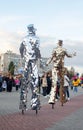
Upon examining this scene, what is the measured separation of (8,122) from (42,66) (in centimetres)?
305

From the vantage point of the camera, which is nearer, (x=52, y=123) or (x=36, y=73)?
(x=52, y=123)

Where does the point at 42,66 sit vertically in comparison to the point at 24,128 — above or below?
above

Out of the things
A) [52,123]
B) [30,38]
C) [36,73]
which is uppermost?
[30,38]

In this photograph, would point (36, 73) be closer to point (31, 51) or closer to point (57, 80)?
point (31, 51)

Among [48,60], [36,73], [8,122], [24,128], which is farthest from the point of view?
[48,60]

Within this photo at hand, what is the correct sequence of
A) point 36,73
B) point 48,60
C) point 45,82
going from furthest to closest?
point 45,82, point 48,60, point 36,73

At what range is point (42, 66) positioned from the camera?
12656 mm

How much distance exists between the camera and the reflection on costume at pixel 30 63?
12.3 m

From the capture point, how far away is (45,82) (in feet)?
89.9

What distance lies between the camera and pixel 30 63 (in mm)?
12312

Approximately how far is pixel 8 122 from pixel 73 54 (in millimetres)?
6260

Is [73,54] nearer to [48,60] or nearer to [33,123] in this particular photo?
[48,60]

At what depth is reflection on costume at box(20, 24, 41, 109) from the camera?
12.3 m

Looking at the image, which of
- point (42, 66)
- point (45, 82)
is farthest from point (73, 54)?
point (45, 82)
